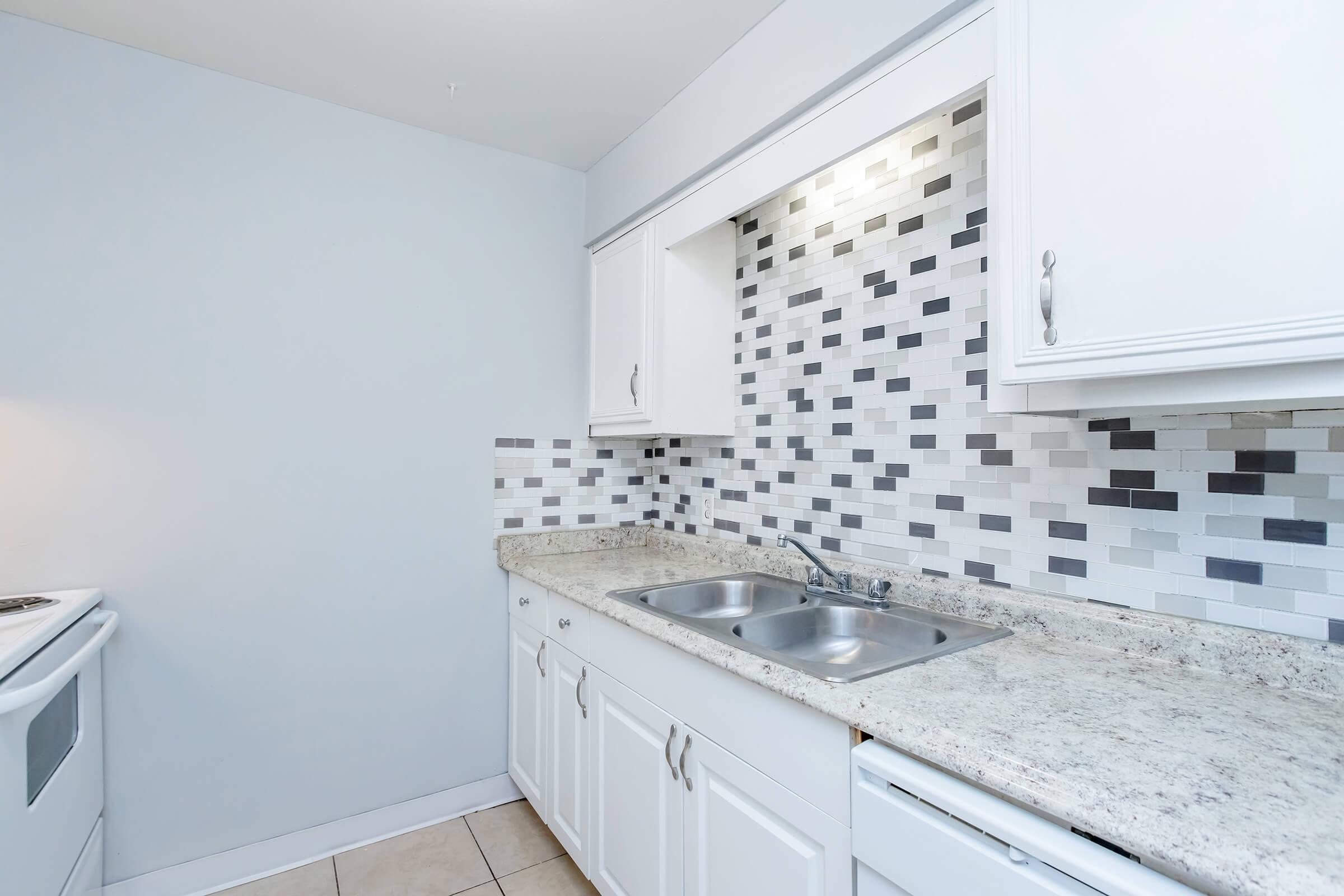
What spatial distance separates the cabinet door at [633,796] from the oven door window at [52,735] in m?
1.21

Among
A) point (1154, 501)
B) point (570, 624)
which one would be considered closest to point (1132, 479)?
point (1154, 501)

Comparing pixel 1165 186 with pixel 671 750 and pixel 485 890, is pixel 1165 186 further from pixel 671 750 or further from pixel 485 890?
pixel 485 890

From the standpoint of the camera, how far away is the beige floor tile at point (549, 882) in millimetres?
1884

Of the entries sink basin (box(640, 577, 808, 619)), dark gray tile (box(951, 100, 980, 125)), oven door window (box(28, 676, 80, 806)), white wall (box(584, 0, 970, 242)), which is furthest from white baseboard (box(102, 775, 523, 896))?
dark gray tile (box(951, 100, 980, 125))

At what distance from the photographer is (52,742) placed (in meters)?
1.45

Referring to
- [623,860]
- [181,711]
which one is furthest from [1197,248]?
[181,711]

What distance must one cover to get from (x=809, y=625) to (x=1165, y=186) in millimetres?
1174

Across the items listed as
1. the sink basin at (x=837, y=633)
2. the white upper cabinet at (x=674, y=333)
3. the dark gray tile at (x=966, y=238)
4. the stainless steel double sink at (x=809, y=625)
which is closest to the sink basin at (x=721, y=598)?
the stainless steel double sink at (x=809, y=625)

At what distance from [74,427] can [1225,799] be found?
2.57 m

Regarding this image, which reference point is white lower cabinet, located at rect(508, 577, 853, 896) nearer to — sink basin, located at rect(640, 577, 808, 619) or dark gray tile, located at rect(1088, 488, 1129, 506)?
sink basin, located at rect(640, 577, 808, 619)

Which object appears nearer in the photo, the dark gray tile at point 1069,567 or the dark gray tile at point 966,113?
the dark gray tile at point 1069,567

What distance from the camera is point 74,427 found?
1768 mm

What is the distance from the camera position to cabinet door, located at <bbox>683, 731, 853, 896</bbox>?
3.40 feet

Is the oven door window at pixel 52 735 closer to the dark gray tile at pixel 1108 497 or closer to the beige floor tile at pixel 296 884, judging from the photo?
the beige floor tile at pixel 296 884
